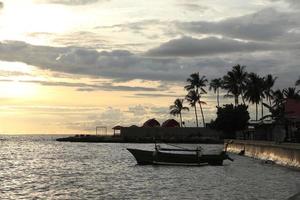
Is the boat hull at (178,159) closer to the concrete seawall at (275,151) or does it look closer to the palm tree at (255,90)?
the concrete seawall at (275,151)

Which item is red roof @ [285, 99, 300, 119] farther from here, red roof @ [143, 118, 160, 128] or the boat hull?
red roof @ [143, 118, 160, 128]

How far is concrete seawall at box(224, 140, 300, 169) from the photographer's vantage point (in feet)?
157

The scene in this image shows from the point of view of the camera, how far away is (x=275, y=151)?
186 feet

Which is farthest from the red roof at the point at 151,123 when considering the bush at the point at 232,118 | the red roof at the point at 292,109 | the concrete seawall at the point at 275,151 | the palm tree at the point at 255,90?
the red roof at the point at 292,109

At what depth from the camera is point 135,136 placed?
166m

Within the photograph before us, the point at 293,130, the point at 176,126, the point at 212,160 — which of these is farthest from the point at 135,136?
the point at 212,160

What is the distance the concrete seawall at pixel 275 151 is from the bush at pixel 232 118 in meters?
40.4

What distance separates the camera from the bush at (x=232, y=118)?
410ft

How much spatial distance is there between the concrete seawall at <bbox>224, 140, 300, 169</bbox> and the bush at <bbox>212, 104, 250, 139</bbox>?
1590 inches

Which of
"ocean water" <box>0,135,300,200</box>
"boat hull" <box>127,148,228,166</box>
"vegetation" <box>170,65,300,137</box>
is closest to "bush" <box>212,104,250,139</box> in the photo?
"vegetation" <box>170,65,300,137</box>

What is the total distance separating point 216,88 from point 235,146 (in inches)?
2117

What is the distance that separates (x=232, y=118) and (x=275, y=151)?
68799 millimetres

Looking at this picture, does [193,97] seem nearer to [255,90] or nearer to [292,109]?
[255,90]

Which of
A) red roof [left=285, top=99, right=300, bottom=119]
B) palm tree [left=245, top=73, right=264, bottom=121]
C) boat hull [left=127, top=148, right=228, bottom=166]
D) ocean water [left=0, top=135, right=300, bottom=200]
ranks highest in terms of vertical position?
palm tree [left=245, top=73, right=264, bottom=121]
